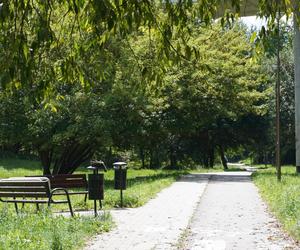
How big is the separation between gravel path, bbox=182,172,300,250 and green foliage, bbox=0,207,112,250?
1572mm

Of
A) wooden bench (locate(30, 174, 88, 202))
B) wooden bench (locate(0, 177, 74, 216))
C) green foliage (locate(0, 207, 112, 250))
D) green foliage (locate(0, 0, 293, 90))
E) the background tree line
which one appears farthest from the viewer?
the background tree line

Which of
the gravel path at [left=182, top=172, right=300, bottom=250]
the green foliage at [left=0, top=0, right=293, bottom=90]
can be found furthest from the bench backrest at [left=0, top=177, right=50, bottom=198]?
the green foliage at [left=0, top=0, right=293, bottom=90]

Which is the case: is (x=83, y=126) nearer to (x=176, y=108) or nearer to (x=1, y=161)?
(x=176, y=108)

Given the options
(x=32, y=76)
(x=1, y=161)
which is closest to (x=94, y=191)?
(x=32, y=76)

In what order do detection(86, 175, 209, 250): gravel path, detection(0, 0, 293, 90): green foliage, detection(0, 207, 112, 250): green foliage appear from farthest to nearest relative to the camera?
detection(86, 175, 209, 250): gravel path < detection(0, 207, 112, 250): green foliage < detection(0, 0, 293, 90): green foliage

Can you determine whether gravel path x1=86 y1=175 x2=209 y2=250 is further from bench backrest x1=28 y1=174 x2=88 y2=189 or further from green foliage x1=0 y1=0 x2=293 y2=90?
green foliage x1=0 y1=0 x2=293 y2=90

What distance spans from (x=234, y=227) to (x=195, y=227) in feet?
2.23

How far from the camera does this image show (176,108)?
93.9 ft

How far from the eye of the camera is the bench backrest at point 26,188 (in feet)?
35.5

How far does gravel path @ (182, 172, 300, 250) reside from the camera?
8500mm

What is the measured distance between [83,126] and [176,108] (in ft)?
23.9

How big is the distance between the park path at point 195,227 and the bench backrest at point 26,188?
1.56 metres

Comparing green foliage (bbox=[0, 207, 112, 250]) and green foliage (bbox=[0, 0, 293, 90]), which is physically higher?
green foliage (bbox=[0, 0, 293, 90])

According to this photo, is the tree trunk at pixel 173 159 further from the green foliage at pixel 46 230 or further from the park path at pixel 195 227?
the green foliage at pixel 46 230
